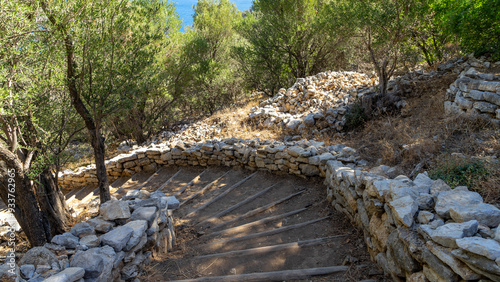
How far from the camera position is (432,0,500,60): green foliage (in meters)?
7.20

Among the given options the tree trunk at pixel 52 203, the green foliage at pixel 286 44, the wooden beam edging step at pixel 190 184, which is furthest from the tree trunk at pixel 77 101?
the green foliage at pixel 286 44

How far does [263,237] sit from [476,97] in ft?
16.7

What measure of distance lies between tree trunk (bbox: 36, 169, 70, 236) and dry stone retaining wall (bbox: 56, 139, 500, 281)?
5.68 m

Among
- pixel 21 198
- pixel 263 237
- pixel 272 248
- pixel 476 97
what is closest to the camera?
pixel 272 248

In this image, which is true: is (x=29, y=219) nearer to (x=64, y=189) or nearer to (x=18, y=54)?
(x=18, y=54)

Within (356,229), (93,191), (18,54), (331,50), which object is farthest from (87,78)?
(331,50)

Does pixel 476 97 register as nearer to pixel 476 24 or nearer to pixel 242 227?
pixel 476 24

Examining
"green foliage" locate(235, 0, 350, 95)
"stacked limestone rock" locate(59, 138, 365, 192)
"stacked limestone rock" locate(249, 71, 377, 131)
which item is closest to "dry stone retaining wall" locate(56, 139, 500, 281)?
"stacked limestone rock" locate(59, 138, 365, 192)

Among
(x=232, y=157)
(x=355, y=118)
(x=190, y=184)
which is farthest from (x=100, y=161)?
(x=355, y=118)

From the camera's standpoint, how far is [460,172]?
391 centimetres

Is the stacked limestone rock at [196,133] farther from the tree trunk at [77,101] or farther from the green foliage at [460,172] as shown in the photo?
the green foliage at [460,172]

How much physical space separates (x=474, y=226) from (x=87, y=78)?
6.75 metres

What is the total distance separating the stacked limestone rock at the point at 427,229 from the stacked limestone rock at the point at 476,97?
2.75 m

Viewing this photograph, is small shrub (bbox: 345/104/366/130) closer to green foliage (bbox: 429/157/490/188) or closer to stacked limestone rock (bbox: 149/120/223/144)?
green foliage (bbox: 429/157/490/188)
